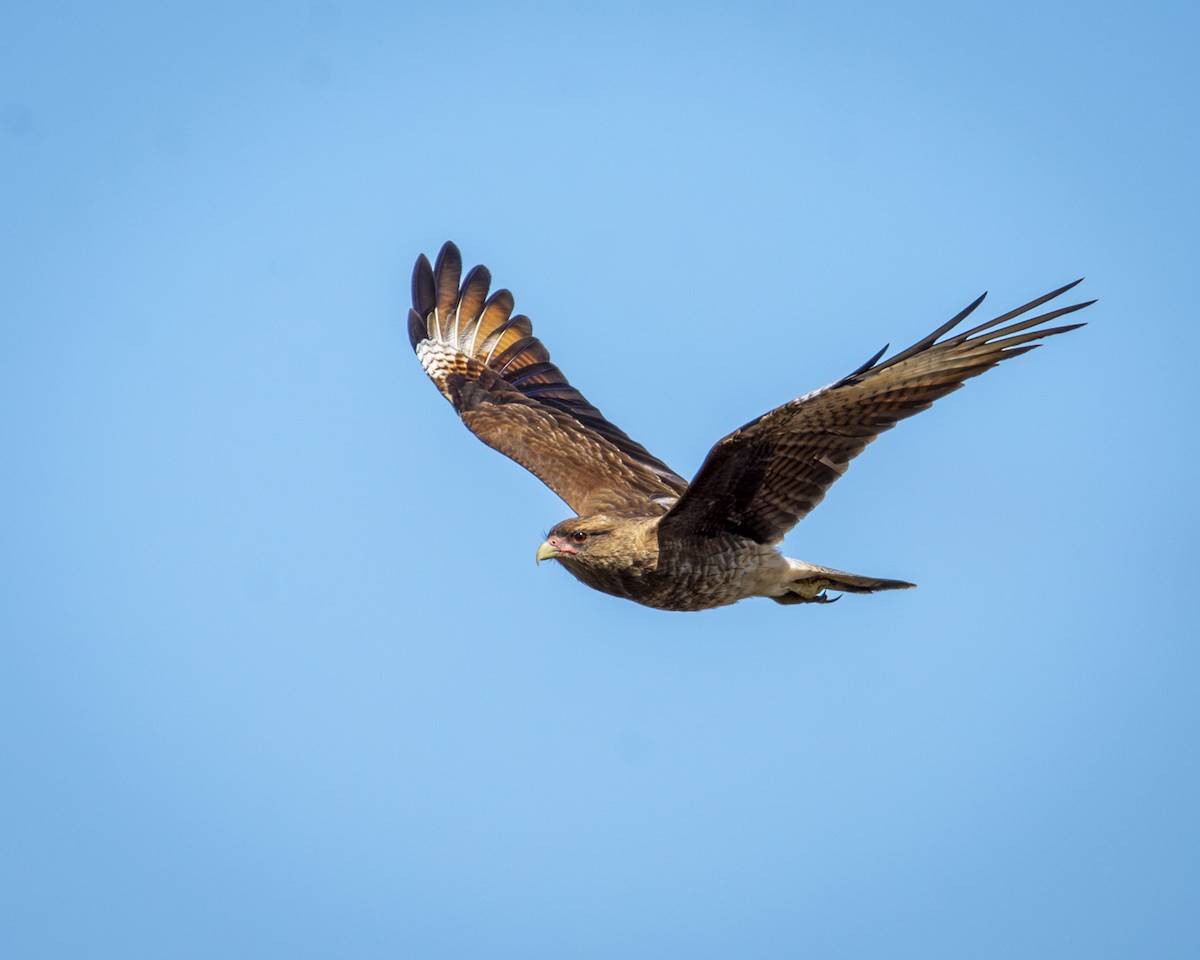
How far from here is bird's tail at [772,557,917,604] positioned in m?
9.67

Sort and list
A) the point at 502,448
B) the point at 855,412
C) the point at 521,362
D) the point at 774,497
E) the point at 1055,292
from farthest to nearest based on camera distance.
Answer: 1. the point at 521,362
2. the point at 502,448
3. the point at 774,497
4. the point at 855,412
5. the point at 1055,292

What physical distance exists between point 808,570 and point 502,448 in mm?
2631

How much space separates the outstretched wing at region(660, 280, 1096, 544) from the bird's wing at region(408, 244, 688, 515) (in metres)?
1.07

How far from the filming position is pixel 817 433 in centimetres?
872

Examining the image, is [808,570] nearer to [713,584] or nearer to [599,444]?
[713,584]

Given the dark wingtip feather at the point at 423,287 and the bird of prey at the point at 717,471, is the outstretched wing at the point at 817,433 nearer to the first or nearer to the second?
the bird of prey at the point at 717,471

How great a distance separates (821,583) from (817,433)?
1.44 meters

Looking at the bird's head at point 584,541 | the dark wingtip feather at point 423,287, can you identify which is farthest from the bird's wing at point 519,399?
the bird's head at point 584,541

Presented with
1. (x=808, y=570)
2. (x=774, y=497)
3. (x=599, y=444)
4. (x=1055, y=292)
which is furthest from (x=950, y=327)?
(x=599, y=444)

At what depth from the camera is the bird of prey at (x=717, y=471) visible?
8.41 meters

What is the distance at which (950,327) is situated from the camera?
782cm

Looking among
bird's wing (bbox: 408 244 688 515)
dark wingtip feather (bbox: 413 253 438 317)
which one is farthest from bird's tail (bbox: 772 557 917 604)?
dark wingtip feather (bbox: 413 253 438 317)

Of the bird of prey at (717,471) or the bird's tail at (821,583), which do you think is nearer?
the bird of prey at (717,471)

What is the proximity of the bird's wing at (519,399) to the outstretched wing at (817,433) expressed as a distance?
42.0 inches
